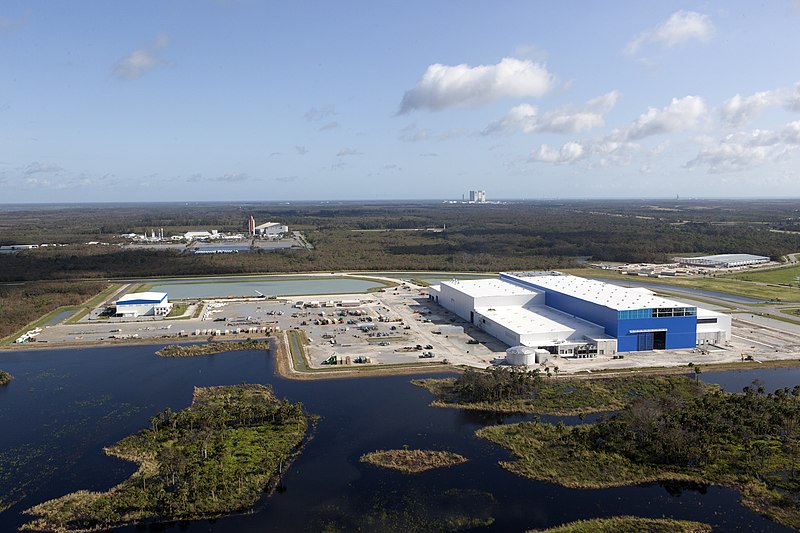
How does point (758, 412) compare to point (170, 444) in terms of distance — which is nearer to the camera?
point (170, 444)

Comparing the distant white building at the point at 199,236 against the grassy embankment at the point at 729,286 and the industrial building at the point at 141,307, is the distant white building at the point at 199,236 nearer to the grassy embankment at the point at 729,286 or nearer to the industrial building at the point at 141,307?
the industrial building at the point at 141,307

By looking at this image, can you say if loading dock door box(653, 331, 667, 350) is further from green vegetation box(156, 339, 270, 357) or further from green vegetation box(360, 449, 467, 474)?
green vegetation box(156, 339, 270, 357)

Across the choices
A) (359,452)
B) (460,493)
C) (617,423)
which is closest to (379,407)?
(359,452)

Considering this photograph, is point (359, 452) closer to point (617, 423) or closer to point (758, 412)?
point (617, 423)

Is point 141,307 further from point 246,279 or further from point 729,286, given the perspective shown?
point 729,286

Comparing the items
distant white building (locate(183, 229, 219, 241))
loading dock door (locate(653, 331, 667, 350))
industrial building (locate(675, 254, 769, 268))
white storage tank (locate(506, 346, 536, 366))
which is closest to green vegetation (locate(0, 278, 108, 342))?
white storage tank (locate(506, 346, 536, 366))

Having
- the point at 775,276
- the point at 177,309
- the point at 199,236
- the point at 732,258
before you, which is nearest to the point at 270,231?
the point at 199,236
